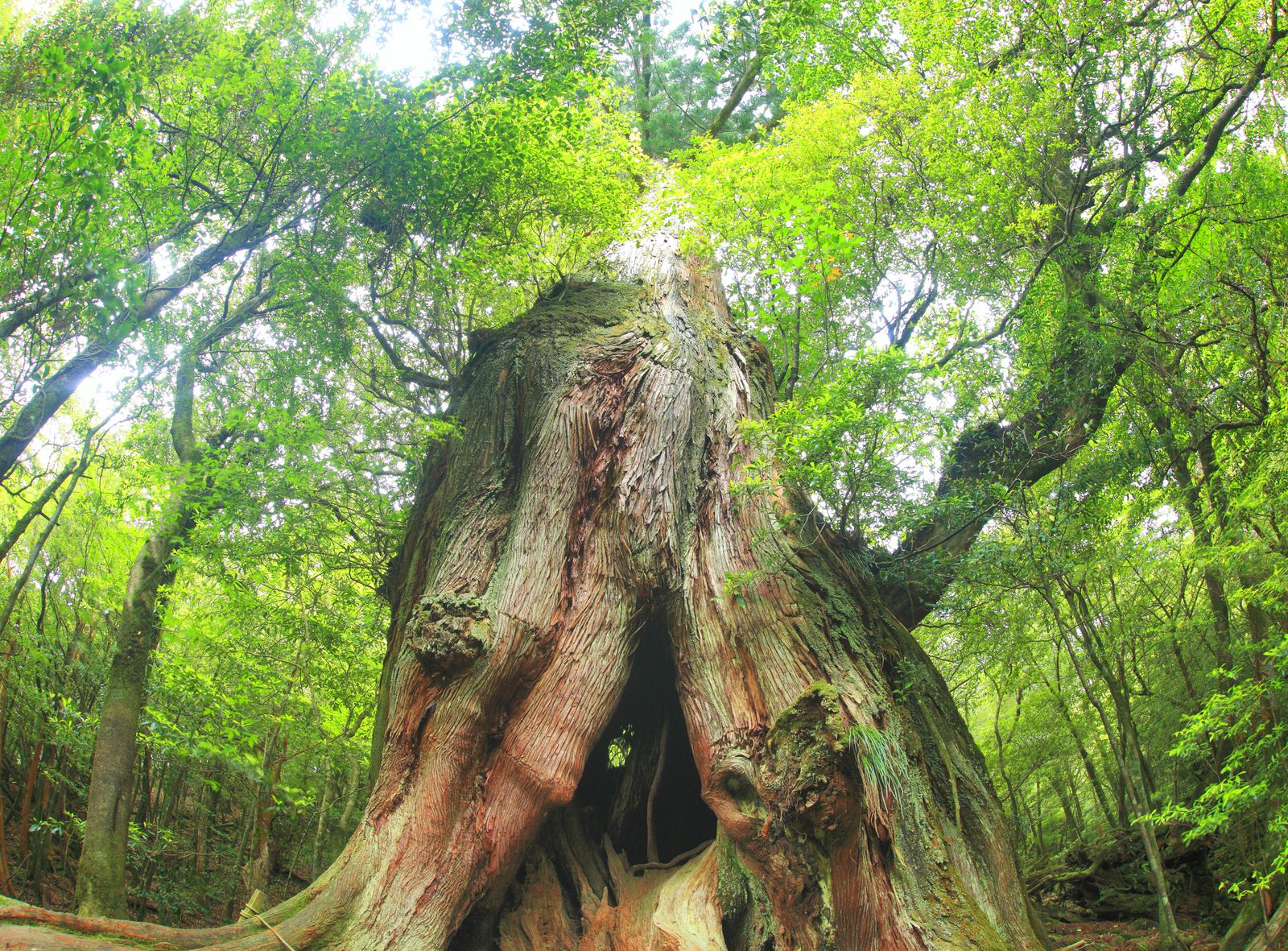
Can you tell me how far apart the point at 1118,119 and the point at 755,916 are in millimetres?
7284

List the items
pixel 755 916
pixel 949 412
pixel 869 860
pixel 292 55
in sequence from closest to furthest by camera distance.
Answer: pixel 869 860 < pixel 755 916 < pixel 949 412 < pixel 292 55

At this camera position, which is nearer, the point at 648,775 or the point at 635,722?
the point at 648,775

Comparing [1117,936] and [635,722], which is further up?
[635,722]

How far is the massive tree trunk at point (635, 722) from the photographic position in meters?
3.56

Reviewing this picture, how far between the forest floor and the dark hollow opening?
11.0ft

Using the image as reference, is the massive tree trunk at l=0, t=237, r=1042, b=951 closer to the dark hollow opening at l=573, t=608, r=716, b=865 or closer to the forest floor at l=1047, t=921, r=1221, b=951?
the dark hollow opening at l=573, t=608, r=716, b=865

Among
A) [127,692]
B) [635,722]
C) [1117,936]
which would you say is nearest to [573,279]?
[635,722]

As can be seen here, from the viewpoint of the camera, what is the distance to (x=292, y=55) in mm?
6352

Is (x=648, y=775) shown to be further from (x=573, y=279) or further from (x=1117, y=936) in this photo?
(x=1117, y=936)

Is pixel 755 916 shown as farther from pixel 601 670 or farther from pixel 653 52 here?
pixel 653 52

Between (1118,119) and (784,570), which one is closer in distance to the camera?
(784,570)

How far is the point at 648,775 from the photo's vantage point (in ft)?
18.1

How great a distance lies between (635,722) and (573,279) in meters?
4.21

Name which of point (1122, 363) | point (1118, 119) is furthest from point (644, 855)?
point (1118, 119)
